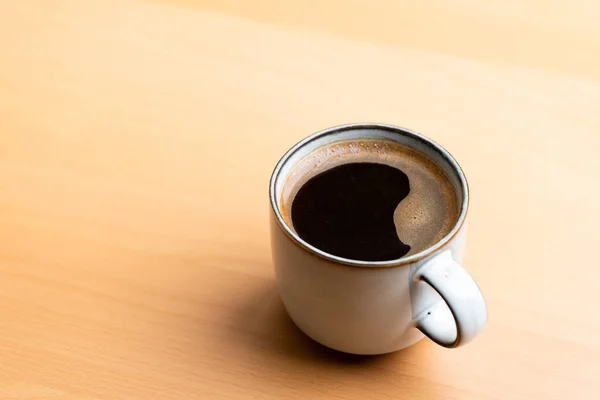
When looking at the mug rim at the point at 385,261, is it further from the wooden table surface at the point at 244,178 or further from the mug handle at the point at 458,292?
the wooden table surface at the point at 244,178

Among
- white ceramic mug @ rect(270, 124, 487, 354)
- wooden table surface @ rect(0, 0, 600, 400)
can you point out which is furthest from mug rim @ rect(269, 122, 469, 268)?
wooden table surface @ rect(0, 0, 600, 400)

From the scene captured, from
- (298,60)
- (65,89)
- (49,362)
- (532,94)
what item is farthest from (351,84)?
(49,362)

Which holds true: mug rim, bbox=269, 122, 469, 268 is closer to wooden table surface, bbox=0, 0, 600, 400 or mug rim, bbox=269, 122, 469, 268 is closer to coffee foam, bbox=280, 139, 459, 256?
coffee foam, bbox=280, 139, 459, 256

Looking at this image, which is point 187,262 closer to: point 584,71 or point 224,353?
point 224,353

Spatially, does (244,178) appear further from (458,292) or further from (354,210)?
(458,292)

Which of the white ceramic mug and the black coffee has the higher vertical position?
the black coffee

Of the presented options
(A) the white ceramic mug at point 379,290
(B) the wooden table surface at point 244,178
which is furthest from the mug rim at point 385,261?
(B) the wooden table surface at point 244,178
